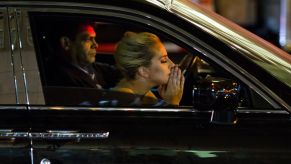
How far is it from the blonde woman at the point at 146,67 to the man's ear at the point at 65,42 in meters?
0.49

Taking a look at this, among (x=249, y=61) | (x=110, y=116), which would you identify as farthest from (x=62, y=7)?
(x=249, y=61)

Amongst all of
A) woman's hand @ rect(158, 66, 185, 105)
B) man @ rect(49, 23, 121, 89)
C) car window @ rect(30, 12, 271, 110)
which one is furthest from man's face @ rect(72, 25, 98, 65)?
woman's hand @ rect(158, 66, 185, 105)

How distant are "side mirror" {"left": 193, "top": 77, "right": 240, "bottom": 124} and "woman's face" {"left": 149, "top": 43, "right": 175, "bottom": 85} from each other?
40 centimetres

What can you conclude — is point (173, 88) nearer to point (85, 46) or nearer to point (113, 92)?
point (113, 92)

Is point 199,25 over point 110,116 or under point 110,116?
over

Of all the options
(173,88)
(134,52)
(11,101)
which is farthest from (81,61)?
(11,101)

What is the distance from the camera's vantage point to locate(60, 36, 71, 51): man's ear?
12.5 ft

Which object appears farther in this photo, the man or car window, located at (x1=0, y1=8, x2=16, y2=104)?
the man

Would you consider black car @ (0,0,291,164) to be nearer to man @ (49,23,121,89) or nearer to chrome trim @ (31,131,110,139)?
chrome trim @ (31,131,110,139)

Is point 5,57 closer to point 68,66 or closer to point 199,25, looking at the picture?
point 68,66

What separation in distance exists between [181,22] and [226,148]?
1.93 ft

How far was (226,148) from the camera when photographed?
9.50 ft

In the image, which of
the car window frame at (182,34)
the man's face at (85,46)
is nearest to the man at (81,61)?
the man's face at (85,46)

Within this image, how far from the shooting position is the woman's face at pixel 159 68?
3.35 m
